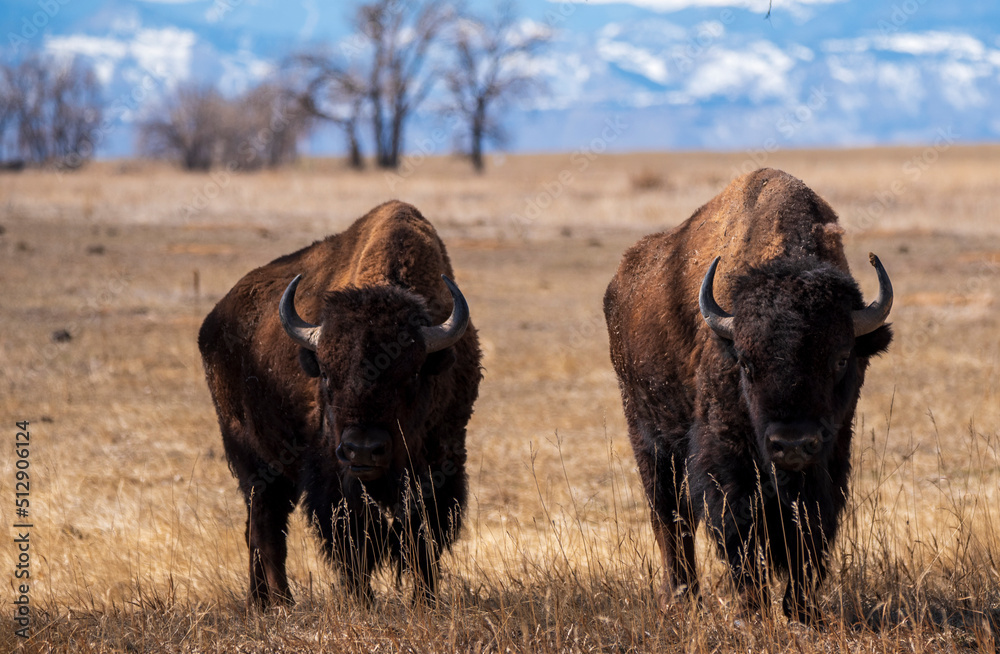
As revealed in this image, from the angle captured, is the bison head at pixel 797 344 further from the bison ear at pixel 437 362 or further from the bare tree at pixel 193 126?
the bare tree at pixel 193 126

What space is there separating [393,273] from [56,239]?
68.7 ft

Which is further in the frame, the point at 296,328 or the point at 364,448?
the point at 296,328

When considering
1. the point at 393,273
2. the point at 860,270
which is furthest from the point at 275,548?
the point at 860,270

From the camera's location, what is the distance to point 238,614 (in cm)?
537

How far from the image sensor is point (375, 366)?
5016 mm

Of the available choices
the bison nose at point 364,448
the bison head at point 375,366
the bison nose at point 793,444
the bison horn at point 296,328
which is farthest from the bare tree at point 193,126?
the bison nose at point 793,444

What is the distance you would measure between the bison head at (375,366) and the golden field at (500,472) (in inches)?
29.6

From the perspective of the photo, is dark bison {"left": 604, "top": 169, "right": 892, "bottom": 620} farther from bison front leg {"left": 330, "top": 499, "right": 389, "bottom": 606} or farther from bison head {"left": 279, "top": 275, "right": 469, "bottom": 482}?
bison front leg {"left": 330, "top": 499, "right": 389, "bottom": 606}

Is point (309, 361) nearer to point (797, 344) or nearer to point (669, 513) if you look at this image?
point (669, 513)

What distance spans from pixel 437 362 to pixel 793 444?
1936mm

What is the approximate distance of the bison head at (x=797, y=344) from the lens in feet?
14.4

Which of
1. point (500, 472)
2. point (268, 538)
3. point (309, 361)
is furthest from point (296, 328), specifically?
point (500, 472)

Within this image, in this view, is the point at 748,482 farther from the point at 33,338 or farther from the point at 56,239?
the point at 56,239

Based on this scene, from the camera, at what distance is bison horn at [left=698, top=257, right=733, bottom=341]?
15.4ft
